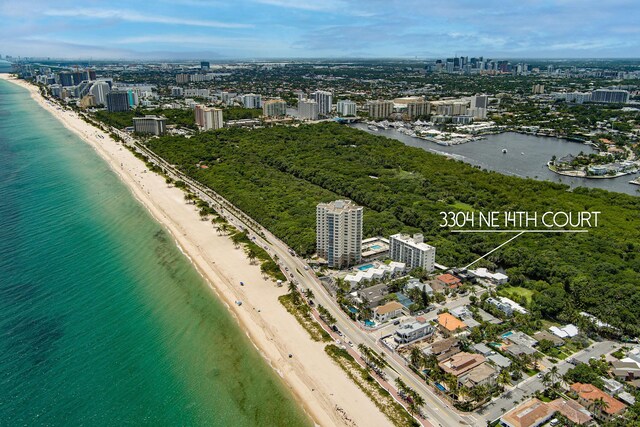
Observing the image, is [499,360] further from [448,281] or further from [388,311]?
[448,281]

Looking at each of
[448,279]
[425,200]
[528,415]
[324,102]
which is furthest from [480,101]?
[528,415]

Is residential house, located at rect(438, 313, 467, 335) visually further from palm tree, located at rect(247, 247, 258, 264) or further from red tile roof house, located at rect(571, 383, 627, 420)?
palm tree, located at rect(247, 247, 258, 264)

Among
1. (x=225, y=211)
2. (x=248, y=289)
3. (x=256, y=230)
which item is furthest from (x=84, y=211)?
(x=248, y=289)

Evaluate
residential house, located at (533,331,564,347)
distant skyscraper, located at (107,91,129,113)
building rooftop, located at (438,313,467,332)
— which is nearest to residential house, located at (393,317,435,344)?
building rooftop, located at (438,313,467,332)

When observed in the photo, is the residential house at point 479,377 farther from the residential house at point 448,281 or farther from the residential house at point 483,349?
the residential house at point 448,281

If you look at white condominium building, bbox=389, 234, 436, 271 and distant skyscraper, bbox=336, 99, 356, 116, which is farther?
distant skyscraper, bbox=336, 99, 356, 116

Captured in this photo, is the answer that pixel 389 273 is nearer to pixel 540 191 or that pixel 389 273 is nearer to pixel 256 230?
pixel 256 230
